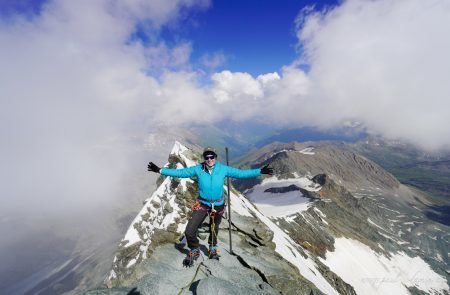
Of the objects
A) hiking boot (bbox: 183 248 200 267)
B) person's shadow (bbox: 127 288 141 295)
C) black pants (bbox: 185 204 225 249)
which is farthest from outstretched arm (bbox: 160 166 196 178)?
person's shadow (bbox: 127 288 141 295)

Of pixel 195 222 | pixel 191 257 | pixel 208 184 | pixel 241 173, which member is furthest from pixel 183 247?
pixel 241 173

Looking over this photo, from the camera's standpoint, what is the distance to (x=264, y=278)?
16156 millimetres

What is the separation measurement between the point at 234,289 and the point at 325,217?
12772 cm

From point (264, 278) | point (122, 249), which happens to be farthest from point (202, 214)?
point (122, 249)

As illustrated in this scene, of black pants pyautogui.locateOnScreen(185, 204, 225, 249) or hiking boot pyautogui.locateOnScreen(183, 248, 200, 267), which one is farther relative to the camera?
hiking boot pyautogui.locateOnScreen(183, 248, 200, 267)

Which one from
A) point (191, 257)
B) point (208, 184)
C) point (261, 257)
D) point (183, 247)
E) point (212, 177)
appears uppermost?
point (212, 177)

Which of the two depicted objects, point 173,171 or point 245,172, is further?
point 245,172

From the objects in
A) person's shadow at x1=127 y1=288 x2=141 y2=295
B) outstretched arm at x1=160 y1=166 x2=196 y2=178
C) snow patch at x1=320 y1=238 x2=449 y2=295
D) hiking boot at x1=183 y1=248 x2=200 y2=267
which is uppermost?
outstretched arm at x1=160 y1=166 x2=196 y2=178

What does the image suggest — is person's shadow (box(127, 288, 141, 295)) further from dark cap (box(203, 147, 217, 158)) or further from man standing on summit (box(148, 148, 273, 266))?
dark cap (box(203, 147, 217, 158))

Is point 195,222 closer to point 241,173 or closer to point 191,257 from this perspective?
point 191,257

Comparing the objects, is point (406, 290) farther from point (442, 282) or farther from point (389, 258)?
point (442, 282)

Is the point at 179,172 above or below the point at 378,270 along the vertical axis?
above

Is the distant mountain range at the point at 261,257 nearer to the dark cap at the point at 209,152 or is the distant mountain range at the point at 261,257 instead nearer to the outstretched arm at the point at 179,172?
the outstretched arm at the point at 179,172

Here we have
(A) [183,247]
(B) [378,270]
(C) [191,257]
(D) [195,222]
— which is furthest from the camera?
(B) [378,270]
